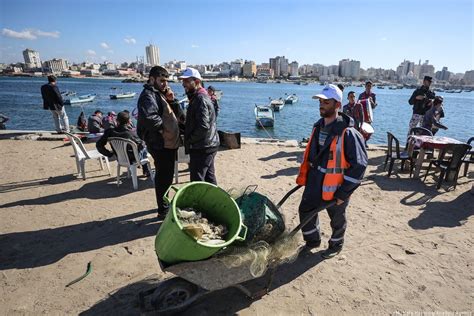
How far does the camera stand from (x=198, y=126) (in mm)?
3736

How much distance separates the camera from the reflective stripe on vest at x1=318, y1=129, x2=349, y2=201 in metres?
3.00

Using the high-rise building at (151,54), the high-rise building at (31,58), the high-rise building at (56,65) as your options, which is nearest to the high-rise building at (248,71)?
the high-rise building at (151,54)

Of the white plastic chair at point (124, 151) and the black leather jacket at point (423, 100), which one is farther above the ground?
the black leather jacket at point (423, 100)

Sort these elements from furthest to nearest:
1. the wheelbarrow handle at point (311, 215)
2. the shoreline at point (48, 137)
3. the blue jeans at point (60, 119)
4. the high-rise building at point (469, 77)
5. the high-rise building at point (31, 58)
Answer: the high-rise building at point (31, 58)
the high-rise building at point (469, 77)
the blue jeans at point (60, 119)
the shoreline at point (48, 137)
the wheelbarrow handle at point (311, 215)

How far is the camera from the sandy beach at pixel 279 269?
112 inches

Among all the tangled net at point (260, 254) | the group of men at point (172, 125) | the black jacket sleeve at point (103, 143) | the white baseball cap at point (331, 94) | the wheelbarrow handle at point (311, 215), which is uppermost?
the white baseball cap at point (331, 94)

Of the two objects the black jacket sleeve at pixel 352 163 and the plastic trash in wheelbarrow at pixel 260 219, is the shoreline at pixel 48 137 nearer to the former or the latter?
the black jacket sleeve at pixel 352 163

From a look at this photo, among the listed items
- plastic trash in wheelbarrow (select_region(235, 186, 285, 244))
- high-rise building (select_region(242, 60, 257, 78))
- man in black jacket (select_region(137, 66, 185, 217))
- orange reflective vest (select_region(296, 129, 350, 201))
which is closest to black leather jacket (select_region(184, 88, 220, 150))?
man in black jacket (select_region(137, 66, 185, 217))

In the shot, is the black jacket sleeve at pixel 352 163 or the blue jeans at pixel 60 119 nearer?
the black jacket sleeve at pixel 352 163

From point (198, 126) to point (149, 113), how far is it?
67 cm

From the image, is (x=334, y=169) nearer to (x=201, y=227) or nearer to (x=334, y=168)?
(x=334, y=168)

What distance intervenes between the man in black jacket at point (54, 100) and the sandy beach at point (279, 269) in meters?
3.67

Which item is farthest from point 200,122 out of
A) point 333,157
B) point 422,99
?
point 422,99

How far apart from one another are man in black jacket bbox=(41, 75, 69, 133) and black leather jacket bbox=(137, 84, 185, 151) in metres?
7.08
